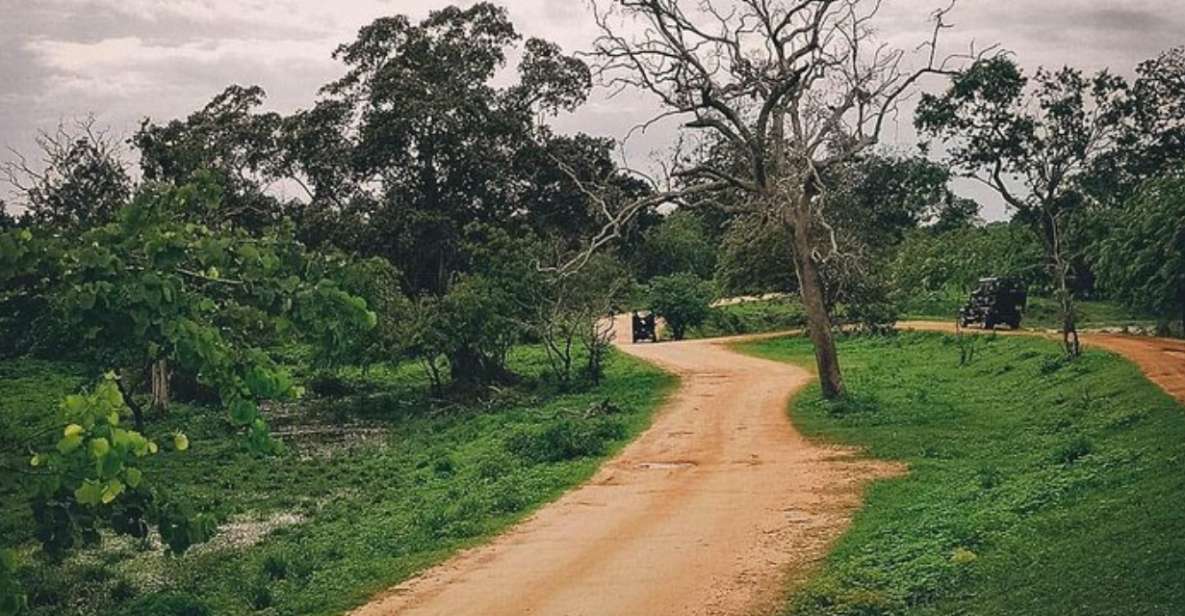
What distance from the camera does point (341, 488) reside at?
1864 centimetres

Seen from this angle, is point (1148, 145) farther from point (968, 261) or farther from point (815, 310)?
point (815, 310)

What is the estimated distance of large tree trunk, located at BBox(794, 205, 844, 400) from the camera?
2303cm

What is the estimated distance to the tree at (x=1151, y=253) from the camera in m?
26.6

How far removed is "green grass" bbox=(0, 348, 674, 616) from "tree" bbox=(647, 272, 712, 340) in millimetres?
14697

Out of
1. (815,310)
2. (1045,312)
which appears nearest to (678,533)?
(815,310)

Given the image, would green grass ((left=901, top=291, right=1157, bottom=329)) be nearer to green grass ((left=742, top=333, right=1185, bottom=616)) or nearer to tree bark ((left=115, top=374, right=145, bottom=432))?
green grass ((left=742, top=333, right=1185, bottom=616))

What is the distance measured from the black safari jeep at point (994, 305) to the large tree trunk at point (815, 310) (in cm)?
1374

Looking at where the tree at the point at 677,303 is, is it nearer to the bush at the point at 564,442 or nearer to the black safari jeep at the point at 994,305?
the black safari jeep at the point at 994,305

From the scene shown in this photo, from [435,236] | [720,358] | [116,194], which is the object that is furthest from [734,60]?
[116,194]

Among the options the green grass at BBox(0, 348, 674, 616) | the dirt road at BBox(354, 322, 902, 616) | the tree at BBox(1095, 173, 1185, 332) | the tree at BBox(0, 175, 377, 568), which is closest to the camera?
the tree at BBox(0, 175, 377, 568)

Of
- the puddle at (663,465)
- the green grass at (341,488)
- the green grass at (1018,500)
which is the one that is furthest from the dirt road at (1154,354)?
the green grass at (341,488)

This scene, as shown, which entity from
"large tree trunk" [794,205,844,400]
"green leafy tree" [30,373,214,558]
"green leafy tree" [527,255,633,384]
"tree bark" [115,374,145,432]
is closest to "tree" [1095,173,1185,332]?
"large tree trunk" [794,205,844,400]

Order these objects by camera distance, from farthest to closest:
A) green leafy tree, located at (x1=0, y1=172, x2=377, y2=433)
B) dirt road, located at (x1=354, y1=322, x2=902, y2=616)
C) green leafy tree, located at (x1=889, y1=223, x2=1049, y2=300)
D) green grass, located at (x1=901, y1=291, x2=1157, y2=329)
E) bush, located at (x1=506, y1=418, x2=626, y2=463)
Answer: green leafy tree, located at (x1=889, y1=223, x2=1049, y2=300), green grass, located at (x1=901, y1=291, x2=1157, y2=329), bush, located at (x1=506, y1=418, x2=626, y2=463), dirt road, located at (x1=354, y1=322, x2=902, y2=616), green leafy tree, located at (x1=0, y1=172, x2=377, y2=433)

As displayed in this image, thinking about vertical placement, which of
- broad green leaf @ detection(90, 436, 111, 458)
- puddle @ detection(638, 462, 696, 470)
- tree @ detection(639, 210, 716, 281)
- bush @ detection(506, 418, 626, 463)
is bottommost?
puddle @ detection(638, 462, 696, 470)
